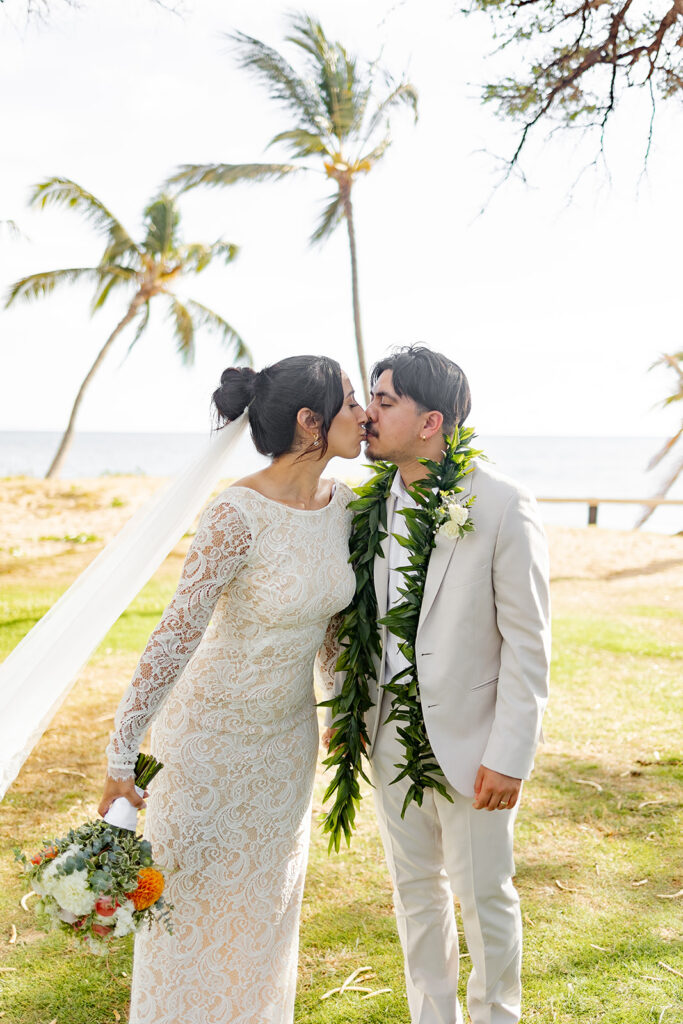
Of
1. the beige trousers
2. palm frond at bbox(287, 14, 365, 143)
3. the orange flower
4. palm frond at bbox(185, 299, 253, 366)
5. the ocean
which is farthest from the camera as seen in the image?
the ocean

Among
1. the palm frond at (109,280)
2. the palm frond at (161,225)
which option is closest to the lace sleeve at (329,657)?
the palm frond at (161,225)

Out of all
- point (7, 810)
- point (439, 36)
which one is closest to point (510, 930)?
point (7, 810)

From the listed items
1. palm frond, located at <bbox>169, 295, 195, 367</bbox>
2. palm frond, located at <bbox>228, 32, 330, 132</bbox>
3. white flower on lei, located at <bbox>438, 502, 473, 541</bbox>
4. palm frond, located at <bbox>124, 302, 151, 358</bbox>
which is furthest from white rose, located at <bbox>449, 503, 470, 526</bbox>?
palm frond, located at <bbox>124, 302, 151, 358</bbox>

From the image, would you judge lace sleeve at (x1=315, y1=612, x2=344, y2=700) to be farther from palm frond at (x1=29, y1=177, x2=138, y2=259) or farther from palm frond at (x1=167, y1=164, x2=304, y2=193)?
palm frond at (x1=29, y1=177, x2=138, y2=259)

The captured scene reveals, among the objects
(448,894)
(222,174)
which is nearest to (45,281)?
(222,174)

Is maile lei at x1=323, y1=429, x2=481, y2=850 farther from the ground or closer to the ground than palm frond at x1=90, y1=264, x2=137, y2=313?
closer to the ground

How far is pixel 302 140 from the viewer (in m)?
16.2

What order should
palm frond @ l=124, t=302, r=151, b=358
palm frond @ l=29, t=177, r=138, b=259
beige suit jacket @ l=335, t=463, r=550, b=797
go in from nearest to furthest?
1. beige suit jacket @ l=335, t=463, r=550, b=797
2. palm frond @ l=29, t=177, r=138, b=259
3. palm frond @ l=124, t=302, r=151, b=358

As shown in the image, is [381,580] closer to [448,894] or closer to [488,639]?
[488,639]

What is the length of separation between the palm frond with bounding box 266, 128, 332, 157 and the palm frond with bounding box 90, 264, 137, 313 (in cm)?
752

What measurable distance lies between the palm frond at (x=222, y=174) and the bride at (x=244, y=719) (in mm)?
16080

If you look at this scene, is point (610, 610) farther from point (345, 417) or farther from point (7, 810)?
point (345, 417)

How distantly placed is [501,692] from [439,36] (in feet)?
16.3

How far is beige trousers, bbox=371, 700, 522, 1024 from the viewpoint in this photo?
9.15ft
